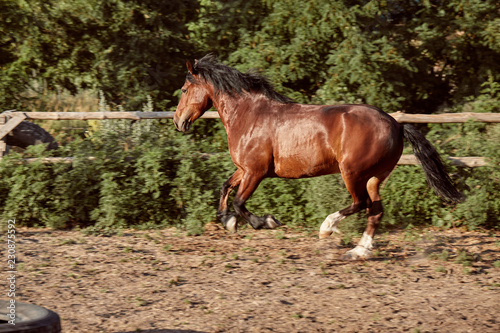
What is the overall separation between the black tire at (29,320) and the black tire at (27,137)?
5052 mm

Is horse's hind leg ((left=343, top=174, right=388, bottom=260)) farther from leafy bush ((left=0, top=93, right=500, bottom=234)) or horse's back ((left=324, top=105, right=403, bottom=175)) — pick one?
leafy bush ((left=0, top=93, right=500, bottom=234))

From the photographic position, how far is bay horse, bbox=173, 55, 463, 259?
5742mm

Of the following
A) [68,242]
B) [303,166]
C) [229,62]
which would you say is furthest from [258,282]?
[229,62]

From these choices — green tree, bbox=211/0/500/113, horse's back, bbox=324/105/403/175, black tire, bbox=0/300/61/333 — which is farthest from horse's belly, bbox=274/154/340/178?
black tire, bbox=0/300/61/333

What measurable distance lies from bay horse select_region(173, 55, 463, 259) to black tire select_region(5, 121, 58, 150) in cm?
314

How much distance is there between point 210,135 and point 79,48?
2992 mm

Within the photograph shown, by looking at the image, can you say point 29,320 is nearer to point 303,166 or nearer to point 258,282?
point 258,282

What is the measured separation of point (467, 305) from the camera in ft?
15.3

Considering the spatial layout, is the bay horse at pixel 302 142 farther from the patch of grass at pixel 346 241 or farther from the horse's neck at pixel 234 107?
the patch of grass at pixel 346 241

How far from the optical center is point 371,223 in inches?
238

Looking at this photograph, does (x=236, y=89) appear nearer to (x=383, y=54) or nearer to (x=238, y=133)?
(x=238, y=133)

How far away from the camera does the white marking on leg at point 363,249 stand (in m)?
Answer: 5.95

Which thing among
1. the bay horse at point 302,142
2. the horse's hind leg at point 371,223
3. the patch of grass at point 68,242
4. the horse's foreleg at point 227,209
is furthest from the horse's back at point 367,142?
the patch of grass at point 68,242

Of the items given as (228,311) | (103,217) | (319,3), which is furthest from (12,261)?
(319,3)
